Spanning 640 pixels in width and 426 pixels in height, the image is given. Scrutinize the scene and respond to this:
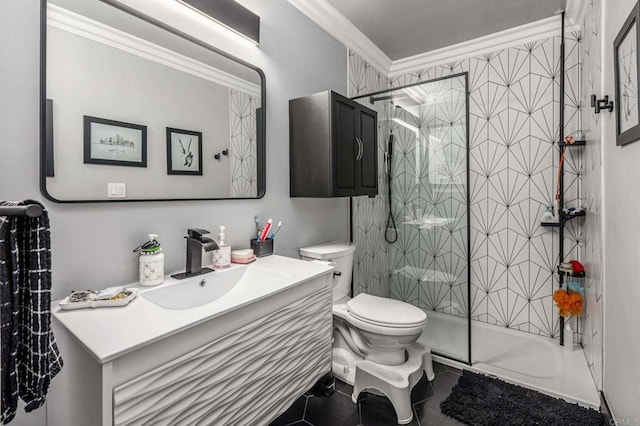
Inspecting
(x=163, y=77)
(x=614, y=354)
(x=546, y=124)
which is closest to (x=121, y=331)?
(x=163, y=77)

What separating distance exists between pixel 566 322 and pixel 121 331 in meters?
2.86

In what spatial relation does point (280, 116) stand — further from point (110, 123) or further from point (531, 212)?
point (531, 212)

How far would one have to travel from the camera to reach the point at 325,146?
72.2 inches

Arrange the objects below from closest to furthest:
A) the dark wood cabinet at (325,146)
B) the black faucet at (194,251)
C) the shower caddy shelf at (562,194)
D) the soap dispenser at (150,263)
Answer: the soap dispenser at (150,263)
the black faucet at (194,251)
the dark wood cabinet at (325,146)
the shower caddy shelf at (562,194)

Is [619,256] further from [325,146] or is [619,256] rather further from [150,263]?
[150,263]

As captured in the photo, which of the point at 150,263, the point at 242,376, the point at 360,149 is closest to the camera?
the point at 242,376

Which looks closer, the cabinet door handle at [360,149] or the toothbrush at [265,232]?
the toothbrush at [265,232]

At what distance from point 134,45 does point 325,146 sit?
102cm

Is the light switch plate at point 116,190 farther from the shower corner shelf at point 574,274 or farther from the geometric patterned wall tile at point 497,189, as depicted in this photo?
the shower corner shelf at point 574,274

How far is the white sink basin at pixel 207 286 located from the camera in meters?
1.20

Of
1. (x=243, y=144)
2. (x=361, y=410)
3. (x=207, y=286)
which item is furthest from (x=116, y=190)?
(x=361, y=410)

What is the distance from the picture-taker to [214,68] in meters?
1.53

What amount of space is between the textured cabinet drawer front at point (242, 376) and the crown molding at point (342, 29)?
6.07 ft

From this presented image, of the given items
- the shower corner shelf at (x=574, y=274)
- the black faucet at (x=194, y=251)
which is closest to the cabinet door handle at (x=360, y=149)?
the black faucet at (x=194, y=251)
